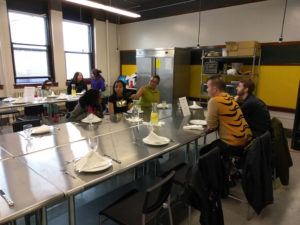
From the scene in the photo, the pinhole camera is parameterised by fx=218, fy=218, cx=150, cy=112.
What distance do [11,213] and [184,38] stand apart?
562cm

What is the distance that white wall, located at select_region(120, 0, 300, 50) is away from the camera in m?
4.39

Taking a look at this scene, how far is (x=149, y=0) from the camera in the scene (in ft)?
19.4

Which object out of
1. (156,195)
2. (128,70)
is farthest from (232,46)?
(156,195)

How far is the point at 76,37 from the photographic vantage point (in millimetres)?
6559

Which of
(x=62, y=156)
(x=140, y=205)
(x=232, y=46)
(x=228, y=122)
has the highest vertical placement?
(x=232, y=46)

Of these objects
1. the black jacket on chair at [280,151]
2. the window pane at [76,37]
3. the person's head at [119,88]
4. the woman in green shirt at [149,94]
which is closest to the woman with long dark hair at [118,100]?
the person's head at [119,88]

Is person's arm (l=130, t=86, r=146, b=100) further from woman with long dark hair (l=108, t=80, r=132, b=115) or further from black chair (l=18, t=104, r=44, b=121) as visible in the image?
black chair (l=18, t=104, r=44, b=121)

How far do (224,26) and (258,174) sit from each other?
4.21 metres

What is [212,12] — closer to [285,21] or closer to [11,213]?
[285,21]

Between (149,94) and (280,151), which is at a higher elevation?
(149,94)

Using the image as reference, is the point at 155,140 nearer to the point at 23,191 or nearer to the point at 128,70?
the point at 23,191

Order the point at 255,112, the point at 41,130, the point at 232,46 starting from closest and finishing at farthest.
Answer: the point at 41,130 < the point at 255,112 < the point at 232,46

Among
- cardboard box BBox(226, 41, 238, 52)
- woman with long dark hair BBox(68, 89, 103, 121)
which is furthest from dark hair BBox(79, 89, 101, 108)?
cardboard box BBox(226, 41, 238, 52)

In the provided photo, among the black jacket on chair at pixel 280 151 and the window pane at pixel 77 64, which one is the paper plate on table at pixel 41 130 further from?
the window pane at pixel 77 64
